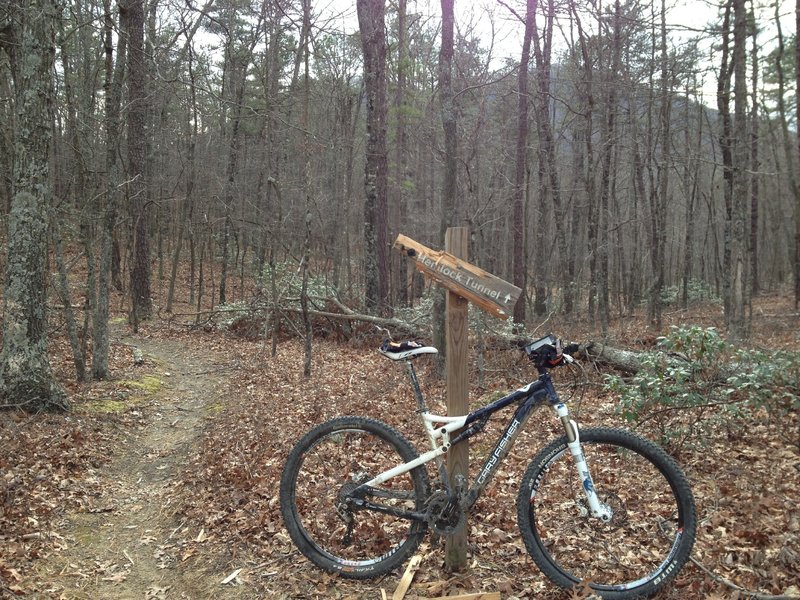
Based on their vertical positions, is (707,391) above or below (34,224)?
below

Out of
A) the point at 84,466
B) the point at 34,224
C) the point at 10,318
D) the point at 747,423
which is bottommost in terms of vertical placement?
the point at 84,466

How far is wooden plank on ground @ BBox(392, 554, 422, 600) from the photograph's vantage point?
3.41 metres

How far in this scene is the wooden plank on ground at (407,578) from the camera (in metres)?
3.41

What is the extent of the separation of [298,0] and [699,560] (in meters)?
14.1

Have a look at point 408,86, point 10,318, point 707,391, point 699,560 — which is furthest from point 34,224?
point 408,86

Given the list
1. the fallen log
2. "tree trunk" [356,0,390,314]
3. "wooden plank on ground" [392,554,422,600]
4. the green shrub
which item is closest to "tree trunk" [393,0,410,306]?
"tree trunk" [356,0,390,314]

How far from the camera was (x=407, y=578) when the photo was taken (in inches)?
139

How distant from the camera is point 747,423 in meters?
5.88

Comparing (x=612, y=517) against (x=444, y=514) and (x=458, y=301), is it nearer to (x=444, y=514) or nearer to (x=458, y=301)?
(x=444, y=514)

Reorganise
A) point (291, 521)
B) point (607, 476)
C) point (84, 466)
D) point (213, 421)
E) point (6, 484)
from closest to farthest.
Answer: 1. point (607, 476)
2. point (291, 521)
3. point (6, 484)
4. point (84, 466)
5. point (213, 421)

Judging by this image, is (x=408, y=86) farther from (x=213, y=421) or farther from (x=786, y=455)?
(x=786, y=455)

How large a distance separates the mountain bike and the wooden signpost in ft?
0.38

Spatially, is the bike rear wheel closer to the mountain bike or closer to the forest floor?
the mountain bike

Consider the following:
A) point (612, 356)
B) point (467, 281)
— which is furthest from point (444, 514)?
point (612, 356)
